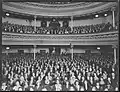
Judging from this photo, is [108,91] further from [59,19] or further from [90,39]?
[59,19]

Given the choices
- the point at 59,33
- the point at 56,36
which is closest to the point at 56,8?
the point at 59,33

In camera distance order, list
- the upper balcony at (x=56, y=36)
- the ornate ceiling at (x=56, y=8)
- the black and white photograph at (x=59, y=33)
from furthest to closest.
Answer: the ornate ceiling at (x=56, y=8), the upper balcony at (x=56, y=36), the black and white photograph at (x=59, y=33)

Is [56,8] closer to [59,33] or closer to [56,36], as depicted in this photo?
[59,33]

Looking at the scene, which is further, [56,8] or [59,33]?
[56,8]

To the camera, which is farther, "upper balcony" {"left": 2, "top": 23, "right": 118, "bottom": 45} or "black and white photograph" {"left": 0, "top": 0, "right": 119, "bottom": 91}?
"upper balcony" {"left": 2, "top": 23, "right": 118, "bottom": 45}

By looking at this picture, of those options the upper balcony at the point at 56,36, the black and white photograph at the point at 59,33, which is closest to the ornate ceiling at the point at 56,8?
the black and white photograph at the point at 59,33

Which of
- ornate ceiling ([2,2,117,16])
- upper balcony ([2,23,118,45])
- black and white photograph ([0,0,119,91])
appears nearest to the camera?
black and white photograph ([0,0,119,91])

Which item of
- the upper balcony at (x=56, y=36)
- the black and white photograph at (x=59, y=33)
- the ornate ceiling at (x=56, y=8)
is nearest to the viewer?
the black and white photograph at (x=59, y=33)

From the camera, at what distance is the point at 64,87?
469 cm

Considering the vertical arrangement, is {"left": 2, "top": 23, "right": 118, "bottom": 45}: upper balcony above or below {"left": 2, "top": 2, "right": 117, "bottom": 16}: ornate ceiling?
below

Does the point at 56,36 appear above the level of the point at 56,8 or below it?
below

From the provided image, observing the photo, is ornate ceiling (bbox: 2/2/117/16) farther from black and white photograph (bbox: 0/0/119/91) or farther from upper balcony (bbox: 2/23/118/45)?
upper balcony (bbox: 2/23/118/45)

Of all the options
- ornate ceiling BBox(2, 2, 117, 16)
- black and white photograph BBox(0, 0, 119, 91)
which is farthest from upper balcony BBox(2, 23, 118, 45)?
ornate ceiling BBox(2, 2, 117, 16)

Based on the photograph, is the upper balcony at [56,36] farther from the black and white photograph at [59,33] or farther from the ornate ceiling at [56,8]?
the ornate ceiling at [56,8]
